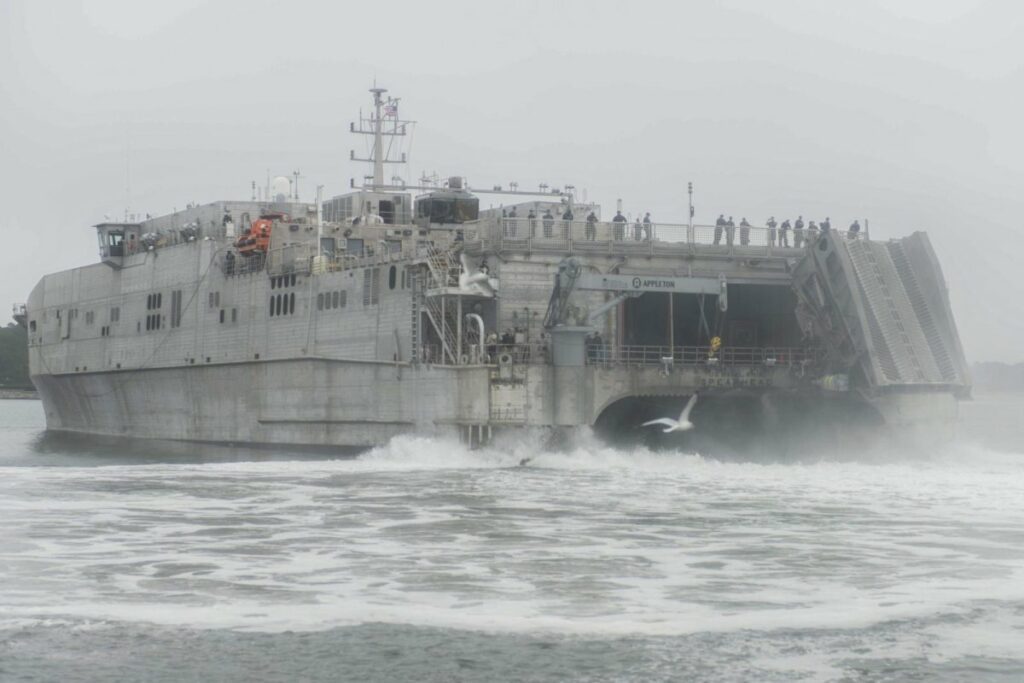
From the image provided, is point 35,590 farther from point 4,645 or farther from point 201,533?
point 201,533

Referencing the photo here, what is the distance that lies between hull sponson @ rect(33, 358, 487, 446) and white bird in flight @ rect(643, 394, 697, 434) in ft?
17.2

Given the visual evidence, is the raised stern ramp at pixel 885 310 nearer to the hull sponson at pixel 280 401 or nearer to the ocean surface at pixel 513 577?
the ocean surface at pixel 513 577

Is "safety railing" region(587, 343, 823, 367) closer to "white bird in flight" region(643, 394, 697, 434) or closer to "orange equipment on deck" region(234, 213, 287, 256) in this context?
"white bird in flight" region(643, 394, 697, 434)

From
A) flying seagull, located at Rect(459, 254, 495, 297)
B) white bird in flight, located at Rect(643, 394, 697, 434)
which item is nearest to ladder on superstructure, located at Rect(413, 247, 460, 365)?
flying seagull, located at Rect(459, 254, 495, 297)

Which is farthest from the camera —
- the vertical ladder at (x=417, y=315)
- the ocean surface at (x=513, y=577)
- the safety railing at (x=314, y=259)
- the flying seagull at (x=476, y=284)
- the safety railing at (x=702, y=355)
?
the safety railing at (x=314, y=259)

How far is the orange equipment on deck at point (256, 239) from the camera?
50188 mm

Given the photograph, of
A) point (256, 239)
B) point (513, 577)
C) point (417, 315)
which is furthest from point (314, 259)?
point (513, 577)

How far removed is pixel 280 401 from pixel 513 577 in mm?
28061

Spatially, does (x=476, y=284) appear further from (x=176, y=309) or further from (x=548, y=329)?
(x=176, y=309)

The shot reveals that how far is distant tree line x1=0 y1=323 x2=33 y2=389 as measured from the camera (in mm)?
152375

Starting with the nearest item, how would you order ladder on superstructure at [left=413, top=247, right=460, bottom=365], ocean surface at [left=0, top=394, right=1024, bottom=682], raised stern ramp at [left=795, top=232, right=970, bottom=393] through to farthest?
ocean surface at [left=0, top=394, right=1024, bottom=682], raised stern ramp at [left=795, top=232, right=970, bottom=393], ladder on superstructure at [left=413, top=247, right=460, bottom=365]

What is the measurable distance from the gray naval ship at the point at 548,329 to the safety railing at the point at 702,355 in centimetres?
10

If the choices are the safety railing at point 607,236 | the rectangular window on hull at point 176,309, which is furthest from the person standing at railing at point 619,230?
the rectangular window on hull at point 176,309

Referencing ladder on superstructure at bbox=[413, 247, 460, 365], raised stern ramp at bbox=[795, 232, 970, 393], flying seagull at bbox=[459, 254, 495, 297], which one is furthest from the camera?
ladder on superstructure at bbox=[413, 247, 460, 365]
